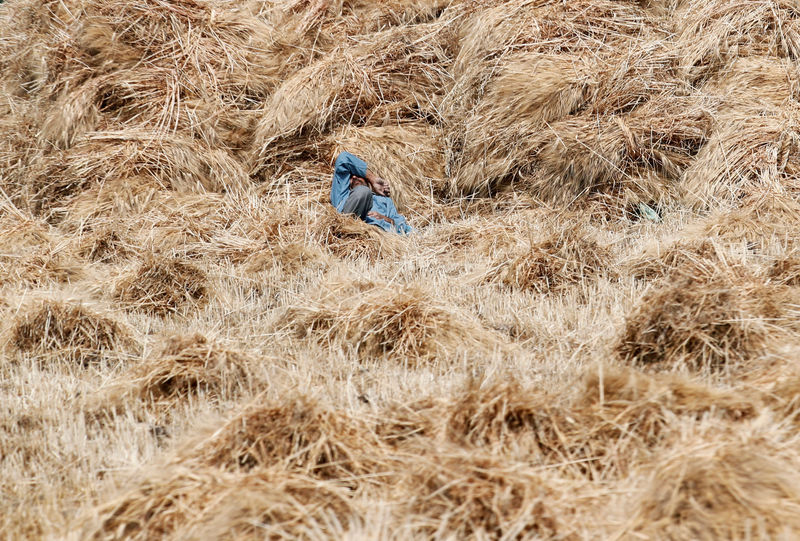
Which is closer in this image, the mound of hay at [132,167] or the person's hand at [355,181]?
the person's hand at [355,181]

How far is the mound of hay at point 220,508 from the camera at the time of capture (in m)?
2.01

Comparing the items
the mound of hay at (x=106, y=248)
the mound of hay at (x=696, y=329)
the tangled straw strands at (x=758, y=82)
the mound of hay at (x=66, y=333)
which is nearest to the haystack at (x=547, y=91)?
the tangled straw strands at (x=758, y=82)

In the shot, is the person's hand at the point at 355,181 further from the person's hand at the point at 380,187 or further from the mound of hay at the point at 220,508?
the mound of hay at the point at 220,508

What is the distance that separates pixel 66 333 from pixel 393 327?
139cm

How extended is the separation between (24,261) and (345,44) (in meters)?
3.29

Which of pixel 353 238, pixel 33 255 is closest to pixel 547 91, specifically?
pixel 353 238

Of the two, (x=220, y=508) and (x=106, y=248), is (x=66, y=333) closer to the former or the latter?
(x=106, y=248)

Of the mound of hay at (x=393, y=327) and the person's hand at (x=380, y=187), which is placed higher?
the mound of hay at (x=393, y=327)

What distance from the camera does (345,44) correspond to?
7086 millimetres

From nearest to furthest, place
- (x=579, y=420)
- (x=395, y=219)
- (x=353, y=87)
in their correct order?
(x=579, y=420) < (x=395, y=219) < (x=353, y=87)

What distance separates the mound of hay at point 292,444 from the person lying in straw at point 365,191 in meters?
3.39

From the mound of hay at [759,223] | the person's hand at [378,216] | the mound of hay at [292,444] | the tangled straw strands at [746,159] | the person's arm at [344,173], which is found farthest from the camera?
the person's arm at [344,173]

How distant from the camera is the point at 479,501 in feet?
6.84

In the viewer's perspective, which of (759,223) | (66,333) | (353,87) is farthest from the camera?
(353,87)
